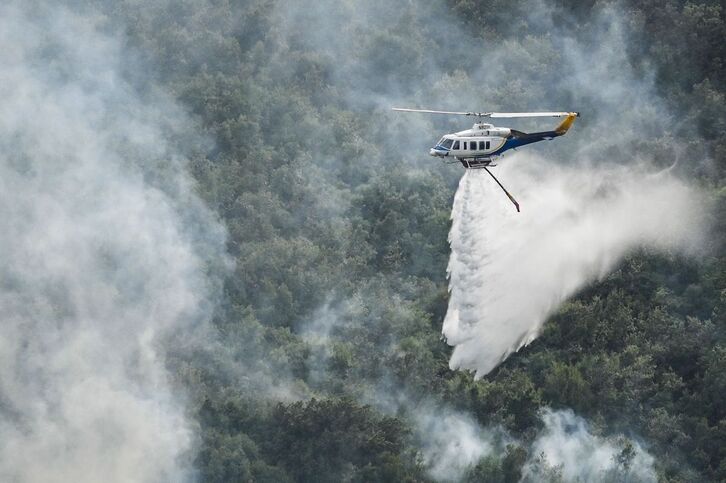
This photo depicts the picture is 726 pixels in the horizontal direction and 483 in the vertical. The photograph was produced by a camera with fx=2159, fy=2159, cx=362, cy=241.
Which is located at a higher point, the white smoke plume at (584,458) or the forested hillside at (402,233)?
the forested hillside at (402,233)

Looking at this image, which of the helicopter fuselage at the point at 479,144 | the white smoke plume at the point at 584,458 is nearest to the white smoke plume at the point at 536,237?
the white smoke plume at the point at 584,458

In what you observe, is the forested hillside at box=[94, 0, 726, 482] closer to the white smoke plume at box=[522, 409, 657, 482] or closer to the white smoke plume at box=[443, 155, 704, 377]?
the white smoke plume at box=[522, 409, 657, 482]

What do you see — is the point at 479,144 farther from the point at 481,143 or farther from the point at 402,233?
the point at 402,233

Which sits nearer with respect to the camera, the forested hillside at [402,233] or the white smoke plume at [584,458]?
the white smoke plume at [584,458]

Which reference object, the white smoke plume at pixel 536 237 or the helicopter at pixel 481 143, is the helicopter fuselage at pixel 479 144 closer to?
the helicopter at pixel 481 143

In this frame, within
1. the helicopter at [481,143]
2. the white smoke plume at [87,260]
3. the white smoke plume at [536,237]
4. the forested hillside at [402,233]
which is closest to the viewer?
the helicopter at [481,143]

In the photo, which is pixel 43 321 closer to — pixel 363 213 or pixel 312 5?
pixel 363 213

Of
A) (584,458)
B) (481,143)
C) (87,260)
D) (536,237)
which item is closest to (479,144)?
(481,143)

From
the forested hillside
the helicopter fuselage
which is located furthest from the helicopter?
the forested hillside
